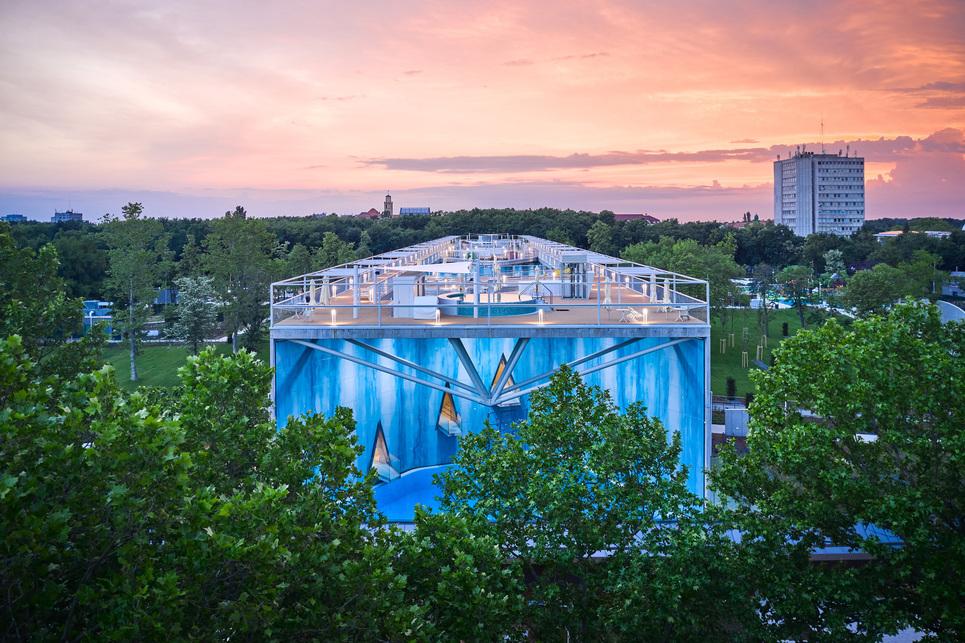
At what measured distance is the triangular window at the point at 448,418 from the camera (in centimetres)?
3148

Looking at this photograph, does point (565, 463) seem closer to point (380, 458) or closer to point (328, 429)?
point (328, 429)

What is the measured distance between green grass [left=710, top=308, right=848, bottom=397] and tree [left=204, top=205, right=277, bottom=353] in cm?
3729

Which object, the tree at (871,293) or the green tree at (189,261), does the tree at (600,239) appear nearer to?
the tree at (871,293)

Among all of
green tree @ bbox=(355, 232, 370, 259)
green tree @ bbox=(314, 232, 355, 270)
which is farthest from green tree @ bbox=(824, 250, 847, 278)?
green tree @ bbox=(314, 232, 355, 270)

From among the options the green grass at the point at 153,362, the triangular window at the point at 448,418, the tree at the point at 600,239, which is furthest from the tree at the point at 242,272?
the tree at the point at 600,239

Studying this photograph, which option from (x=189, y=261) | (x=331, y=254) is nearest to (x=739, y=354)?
(x=331, y=254)

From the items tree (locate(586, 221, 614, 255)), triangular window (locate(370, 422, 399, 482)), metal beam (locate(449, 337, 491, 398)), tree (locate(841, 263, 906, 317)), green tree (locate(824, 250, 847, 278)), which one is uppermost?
tree (locate(586, 221, 614, 255))

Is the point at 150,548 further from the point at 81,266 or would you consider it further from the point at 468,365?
the point at 81,266

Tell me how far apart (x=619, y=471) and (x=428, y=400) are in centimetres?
1892

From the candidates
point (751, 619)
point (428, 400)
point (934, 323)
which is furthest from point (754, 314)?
point (751, 619)

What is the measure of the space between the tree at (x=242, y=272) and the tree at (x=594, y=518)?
45.8 meters

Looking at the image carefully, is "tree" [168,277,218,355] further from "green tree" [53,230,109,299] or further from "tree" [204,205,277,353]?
"green tree" [53,230,109,299]

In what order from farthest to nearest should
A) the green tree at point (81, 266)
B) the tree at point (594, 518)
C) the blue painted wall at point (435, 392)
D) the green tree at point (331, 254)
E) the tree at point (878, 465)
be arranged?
the green tree at point (331, 254) < the green tree at point (81, 266) < the blue painted wall at point (435, 392) < the tree at point (878, 465) < the tree at point (594, 518)

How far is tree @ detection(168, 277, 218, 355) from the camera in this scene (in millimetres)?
50781
